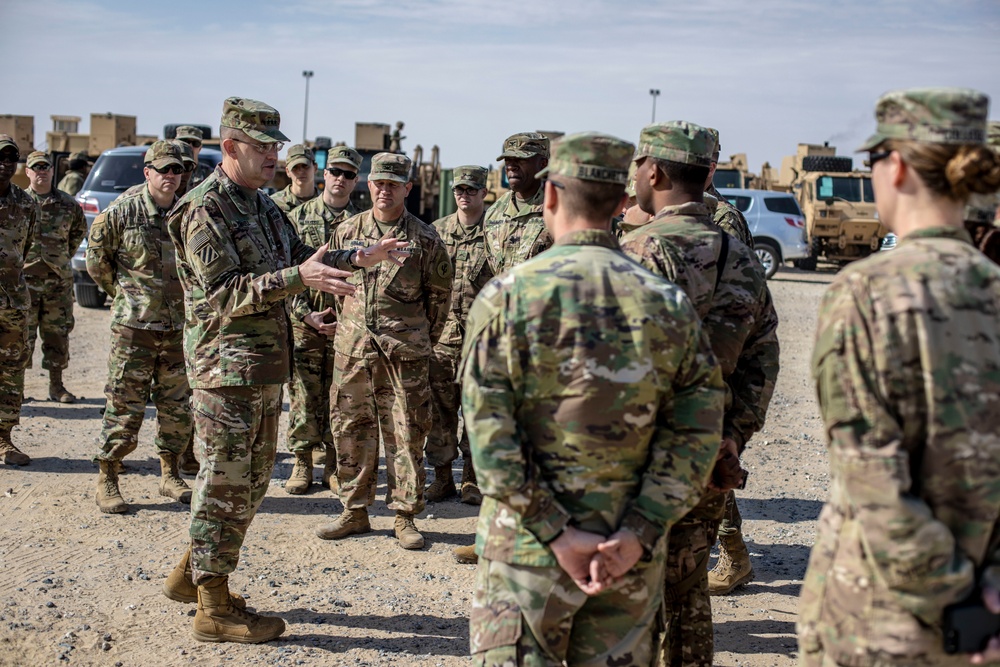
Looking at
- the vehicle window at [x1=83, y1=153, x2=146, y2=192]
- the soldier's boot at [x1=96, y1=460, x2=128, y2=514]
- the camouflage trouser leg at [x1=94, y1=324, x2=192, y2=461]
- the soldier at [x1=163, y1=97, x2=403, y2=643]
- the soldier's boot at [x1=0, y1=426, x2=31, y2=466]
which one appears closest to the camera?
the soldier at [x1=163, y1=97, x2=403, y2=643]

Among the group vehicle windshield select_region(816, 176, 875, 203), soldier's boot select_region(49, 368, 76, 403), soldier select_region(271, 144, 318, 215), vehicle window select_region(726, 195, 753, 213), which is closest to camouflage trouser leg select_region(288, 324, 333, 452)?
soldier select_region(271, 144, 318, 215)

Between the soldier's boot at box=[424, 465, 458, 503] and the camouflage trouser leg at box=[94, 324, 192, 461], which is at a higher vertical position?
the camouflage trouser leg at box=[94, 324, 192, 461]

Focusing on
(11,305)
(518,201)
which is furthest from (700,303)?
(11,305)

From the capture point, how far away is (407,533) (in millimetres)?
5887

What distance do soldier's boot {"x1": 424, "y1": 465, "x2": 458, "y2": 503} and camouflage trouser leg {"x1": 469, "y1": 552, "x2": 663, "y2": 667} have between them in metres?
4.21

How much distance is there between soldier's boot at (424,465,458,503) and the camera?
6840 mm

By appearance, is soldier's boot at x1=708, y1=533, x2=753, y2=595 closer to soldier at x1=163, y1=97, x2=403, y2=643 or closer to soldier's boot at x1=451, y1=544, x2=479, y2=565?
soldier's boot at x1=451, y1=544, x2=479, y2=565

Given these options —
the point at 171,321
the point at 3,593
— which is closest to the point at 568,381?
the point at 3,593

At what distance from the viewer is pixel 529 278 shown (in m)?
2.61

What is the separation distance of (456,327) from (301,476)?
4.87ft

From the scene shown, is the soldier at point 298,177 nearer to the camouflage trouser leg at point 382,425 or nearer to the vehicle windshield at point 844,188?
the camouflage trouser leg at point 382,425

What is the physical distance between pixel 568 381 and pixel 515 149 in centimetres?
393

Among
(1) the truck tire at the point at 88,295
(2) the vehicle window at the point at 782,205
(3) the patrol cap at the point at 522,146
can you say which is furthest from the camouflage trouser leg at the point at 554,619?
(2) the vehicle window at the point at 782,205

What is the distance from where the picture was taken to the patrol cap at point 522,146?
629 centimetres
